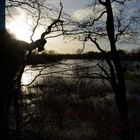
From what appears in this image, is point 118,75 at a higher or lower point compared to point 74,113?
higher

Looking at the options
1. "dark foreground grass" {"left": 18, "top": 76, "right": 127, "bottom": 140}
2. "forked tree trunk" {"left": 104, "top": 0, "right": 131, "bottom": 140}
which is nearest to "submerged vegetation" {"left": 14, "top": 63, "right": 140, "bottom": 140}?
"dark foreground grass" {"left": 18, "top": 76, "right": 127, "bottom": 140}

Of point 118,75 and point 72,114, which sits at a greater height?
point 118,75

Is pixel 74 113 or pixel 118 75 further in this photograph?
pixel 74 113

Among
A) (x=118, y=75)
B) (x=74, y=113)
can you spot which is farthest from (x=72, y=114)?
(x=118, y=75)

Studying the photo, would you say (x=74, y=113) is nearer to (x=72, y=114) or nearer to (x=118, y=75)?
(x=72, y=114)

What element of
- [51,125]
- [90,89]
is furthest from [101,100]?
[51,125]

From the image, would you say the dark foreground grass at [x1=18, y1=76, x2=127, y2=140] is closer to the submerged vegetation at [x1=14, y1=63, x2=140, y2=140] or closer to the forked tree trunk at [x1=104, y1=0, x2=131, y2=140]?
the submerged vegetation at [x1=14, y1=63, x2=140, y2=140]

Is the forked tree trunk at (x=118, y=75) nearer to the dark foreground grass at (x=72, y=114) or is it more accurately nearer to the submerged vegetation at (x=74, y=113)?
the submerged vegetation at (x=74, y=113)

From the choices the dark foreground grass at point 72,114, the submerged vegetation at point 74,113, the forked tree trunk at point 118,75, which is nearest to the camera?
the forked tree trunk at point 118,75

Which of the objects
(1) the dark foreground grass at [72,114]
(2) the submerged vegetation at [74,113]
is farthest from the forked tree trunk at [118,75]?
(1) the dark foreground grass at [72,114]

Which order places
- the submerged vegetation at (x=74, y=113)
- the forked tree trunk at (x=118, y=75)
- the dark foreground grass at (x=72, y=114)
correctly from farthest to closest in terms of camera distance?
the dark foreground grass at (x=72, y=114), the submerged vegetation at (x=74, y=113), the forked tree trunk at (x=118, y=75)

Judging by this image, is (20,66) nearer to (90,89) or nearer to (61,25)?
(61,25)

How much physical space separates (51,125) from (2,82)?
2077 cm

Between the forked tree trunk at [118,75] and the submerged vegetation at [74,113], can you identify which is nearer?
the forked tree trunk at [118,75]
